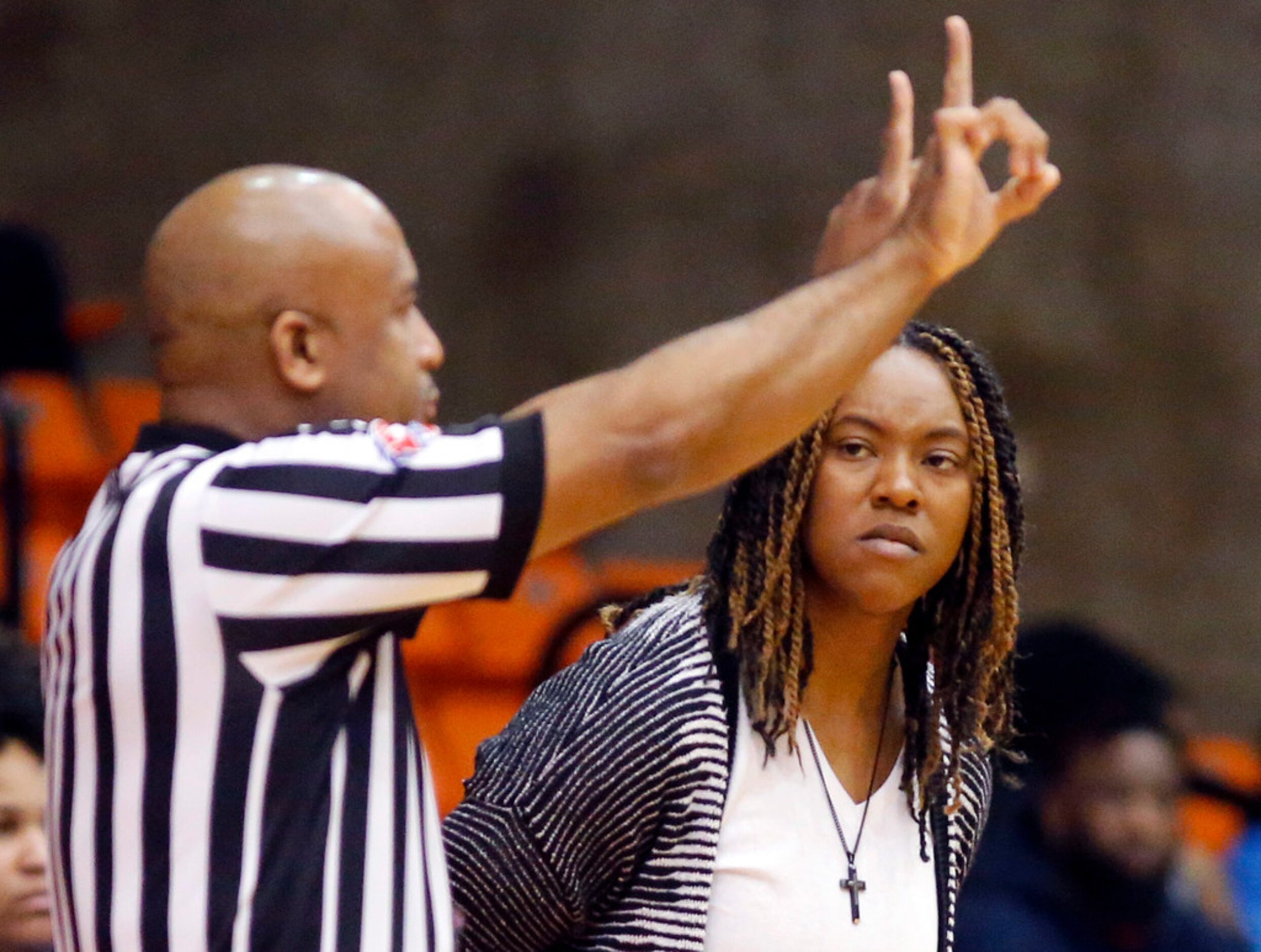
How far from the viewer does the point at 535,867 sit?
1979 mm

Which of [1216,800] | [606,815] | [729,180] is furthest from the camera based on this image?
[729,180]

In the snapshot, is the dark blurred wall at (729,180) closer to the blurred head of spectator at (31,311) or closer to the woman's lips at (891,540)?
the blurred head of spectator at (31,311)

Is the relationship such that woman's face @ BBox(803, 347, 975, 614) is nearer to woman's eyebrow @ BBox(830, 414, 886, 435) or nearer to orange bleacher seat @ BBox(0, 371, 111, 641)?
woman's eyebrow @ BBox(830, 414, 886, 435)

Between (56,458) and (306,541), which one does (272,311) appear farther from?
(56,458)

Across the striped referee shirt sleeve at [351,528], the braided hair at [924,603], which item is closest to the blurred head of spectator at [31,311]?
the braided hair at [924,603]

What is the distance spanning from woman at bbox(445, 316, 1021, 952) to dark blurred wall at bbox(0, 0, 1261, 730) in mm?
3903

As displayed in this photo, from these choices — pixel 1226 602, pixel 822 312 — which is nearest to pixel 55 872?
pixel 822 312

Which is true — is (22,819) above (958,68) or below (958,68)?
below

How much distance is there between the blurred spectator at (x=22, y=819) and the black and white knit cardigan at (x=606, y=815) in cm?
62

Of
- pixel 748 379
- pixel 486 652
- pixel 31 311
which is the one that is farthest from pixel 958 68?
pixel 31 311

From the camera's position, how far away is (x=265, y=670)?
5.05ft

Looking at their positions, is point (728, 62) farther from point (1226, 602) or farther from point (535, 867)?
point (535, 867)

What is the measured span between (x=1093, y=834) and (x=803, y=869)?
172 cm

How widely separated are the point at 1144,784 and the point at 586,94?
3.32 m
